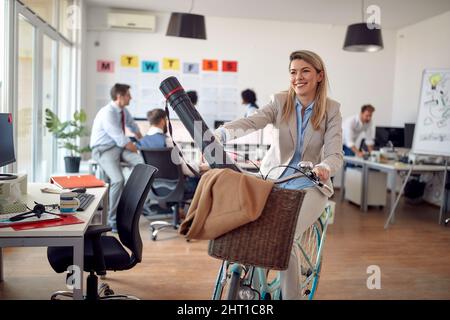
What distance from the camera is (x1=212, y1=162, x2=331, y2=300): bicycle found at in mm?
1446

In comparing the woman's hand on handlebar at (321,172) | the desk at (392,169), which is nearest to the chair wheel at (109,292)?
the woman's hand on handlebar at (321,172)

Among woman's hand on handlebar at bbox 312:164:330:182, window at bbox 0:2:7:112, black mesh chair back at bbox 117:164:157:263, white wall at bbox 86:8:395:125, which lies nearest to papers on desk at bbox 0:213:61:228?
black mesh chair back at bbox 117:164:157:263

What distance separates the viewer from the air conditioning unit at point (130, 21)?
686cm

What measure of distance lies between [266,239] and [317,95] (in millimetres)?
1058

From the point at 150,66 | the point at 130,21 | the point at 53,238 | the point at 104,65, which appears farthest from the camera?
the point at 150,66

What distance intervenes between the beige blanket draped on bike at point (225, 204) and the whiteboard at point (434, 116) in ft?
14.7

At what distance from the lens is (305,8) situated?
21.4ft

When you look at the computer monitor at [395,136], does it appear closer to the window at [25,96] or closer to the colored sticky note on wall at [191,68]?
the colored sticky note on wall at [191,68]

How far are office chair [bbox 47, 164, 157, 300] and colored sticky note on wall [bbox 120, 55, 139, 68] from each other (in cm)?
499

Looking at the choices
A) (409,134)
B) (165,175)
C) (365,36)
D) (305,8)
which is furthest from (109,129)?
(409,134)

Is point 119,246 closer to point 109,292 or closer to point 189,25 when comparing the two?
point 109,292

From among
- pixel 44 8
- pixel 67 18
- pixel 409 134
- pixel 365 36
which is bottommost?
pixel 409 134

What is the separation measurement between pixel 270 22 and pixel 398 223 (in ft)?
13.3
